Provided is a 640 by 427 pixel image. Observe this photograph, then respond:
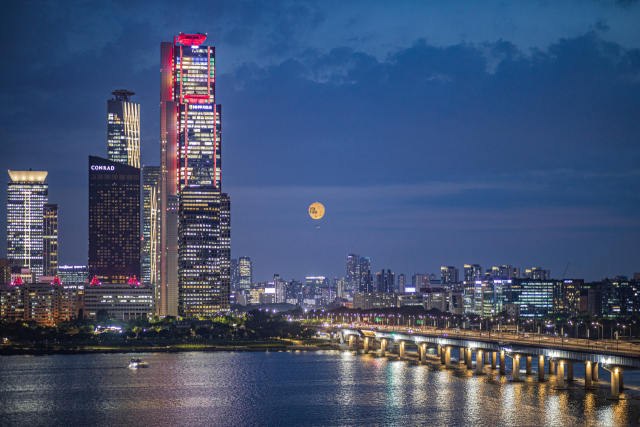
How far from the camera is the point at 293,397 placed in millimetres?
115375

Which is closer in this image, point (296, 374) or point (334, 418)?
point (334, 418)

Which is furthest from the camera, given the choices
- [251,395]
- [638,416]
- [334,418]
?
[251,395]

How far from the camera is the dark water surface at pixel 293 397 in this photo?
94.9m

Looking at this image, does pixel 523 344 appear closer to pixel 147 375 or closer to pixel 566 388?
pixel 566 388

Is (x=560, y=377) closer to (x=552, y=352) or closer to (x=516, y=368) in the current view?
(x=552, y=352)

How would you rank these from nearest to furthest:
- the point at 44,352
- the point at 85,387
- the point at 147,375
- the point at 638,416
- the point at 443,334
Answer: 1. the point at 638,416
2. the point at 85,387
3. the point at 147,375
4. the point at 443,334
5. the point at 44,352

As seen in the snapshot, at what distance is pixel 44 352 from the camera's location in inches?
7771

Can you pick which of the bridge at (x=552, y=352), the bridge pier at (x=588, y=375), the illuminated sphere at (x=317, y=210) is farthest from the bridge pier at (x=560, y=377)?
the illuminated sphere at (x=317, y=210)

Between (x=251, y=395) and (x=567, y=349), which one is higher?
(x=567, y=349)

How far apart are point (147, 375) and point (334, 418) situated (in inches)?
2194

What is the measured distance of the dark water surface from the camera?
3736 inches

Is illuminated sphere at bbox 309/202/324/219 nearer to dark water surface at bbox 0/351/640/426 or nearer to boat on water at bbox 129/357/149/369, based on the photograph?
dark water surface at bbox 0/351/640/426

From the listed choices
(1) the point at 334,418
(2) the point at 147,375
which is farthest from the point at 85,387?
(1) the point at 334,418

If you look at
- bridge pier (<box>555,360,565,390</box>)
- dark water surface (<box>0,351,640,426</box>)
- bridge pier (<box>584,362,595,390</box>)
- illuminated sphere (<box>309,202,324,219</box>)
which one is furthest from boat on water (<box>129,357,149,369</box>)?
bridge pier (<box>584,362,595,390</box>)
